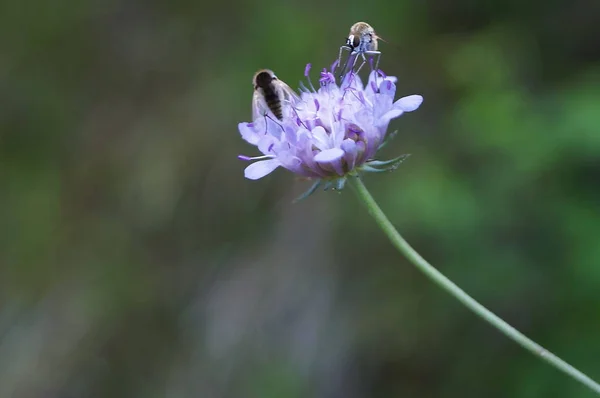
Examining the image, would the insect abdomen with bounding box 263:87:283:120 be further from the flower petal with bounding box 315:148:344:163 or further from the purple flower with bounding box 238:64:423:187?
the flower petal with bounding box 315:148:344:163

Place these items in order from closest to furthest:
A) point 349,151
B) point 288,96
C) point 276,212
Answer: point 349,151 → point 288,96 → point 276,212

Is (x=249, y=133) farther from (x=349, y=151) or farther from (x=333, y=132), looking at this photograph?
(x=349, y=151)

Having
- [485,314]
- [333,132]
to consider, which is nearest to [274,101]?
[333,132]

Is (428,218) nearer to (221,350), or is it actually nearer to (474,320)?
(474,320)

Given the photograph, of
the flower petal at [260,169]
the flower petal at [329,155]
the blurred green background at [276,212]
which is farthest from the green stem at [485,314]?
the blurred green background at [276,212]

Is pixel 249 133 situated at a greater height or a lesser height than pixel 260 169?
greater

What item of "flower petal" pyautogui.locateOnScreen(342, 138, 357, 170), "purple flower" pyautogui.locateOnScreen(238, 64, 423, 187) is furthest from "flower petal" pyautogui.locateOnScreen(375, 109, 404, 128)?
"flower petal" pyautogui.locateOnScreen(342, 138, 357, 170)
